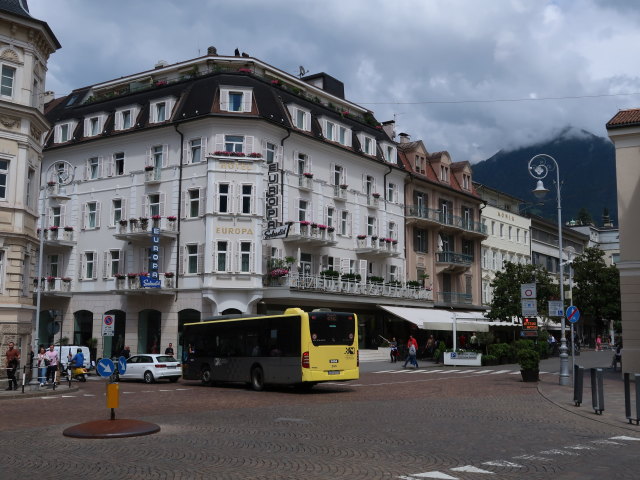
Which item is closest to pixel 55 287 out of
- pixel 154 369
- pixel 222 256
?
pixel 222 256

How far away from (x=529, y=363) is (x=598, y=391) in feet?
34.5

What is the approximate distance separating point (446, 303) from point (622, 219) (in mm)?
26798

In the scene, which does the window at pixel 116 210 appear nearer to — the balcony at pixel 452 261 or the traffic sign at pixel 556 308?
the balcony at pixel 452 261

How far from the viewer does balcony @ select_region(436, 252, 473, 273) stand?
5681 centimetres

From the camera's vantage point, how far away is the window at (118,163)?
151ft

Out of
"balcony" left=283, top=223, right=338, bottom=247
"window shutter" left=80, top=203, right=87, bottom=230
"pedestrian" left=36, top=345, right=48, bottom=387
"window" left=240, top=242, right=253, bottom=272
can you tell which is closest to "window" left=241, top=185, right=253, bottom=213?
"window" left=240, top=242, right=253, bottom=272

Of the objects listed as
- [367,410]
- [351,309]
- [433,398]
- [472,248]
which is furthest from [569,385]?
[472,248]

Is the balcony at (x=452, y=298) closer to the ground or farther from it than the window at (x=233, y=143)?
closer to the ground

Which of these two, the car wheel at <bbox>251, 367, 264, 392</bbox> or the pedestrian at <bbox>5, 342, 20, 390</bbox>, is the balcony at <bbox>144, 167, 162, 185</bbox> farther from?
the car wheel at <bbox>251, 367, 264, 392</bbox>

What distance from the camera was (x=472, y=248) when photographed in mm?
62500

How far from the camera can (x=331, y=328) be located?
25.0m

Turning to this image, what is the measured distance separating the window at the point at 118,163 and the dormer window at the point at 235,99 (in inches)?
342

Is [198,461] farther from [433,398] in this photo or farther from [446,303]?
[446,303]

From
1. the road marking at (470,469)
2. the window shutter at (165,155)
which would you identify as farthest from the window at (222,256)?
the road marking at (470,469)
